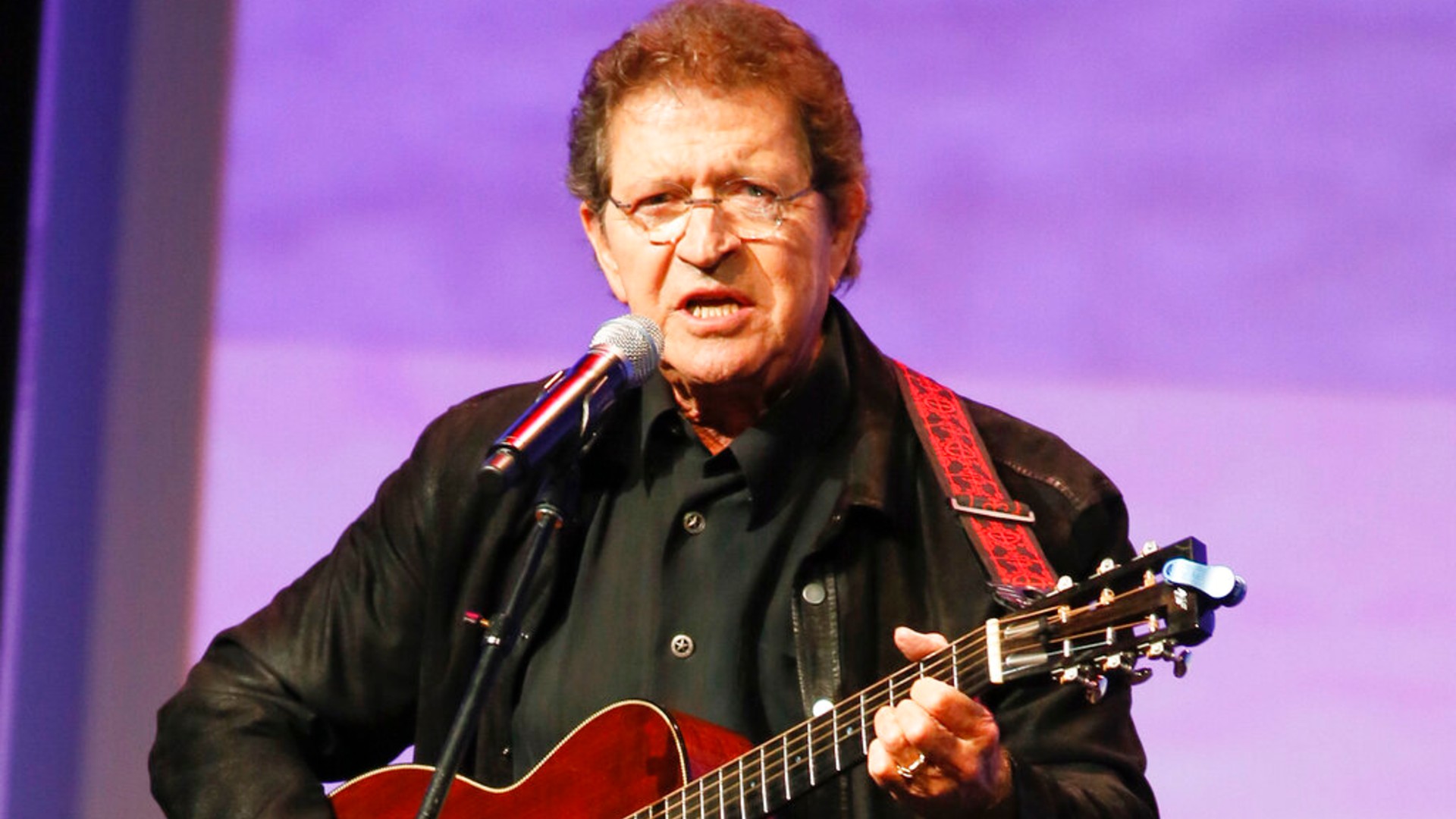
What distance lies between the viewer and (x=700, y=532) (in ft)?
9.14

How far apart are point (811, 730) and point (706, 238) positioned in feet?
2.53

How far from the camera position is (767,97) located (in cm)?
281

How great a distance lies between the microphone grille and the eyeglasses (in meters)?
0.45

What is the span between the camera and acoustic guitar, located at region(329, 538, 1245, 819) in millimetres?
1966

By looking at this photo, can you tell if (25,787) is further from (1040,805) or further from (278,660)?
(1040,805)

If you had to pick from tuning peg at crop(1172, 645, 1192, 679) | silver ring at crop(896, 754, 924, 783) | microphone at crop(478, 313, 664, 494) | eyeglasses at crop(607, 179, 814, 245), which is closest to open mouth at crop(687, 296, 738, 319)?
eyeglasses at crop(607, 179, 814, 245)

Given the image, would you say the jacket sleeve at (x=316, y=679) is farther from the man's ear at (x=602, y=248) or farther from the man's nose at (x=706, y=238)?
the man's nose at (x=706, y=238)

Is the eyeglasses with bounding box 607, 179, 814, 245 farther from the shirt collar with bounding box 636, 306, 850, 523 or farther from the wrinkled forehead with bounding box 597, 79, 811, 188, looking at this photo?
the shirt collar with bounding box 636, 306, 850, 523

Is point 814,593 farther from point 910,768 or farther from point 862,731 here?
point 910,768

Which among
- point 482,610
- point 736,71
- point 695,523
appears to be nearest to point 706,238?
point 736,71

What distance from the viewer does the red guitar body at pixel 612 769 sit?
2410 mm

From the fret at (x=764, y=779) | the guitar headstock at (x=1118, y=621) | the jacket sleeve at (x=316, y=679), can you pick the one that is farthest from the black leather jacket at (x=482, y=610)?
the guitar headstock at (x=1118, y=621)

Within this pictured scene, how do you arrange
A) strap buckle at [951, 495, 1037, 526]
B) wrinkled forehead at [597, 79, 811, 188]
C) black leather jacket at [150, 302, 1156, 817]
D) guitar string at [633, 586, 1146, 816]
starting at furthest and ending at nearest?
wrinkled forehead at [597, 79, 811, 188], strap buckle at [951, 495, 1037, 526], black leather jacket at [150, 302, 1156, 817], guitar string at [633, 586, 1146, 816]

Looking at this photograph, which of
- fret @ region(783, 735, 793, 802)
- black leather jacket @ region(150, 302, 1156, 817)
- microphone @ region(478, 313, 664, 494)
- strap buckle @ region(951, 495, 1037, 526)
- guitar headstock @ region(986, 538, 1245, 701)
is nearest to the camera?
guitar headstock @ region(986, 538, 1245, 701)
